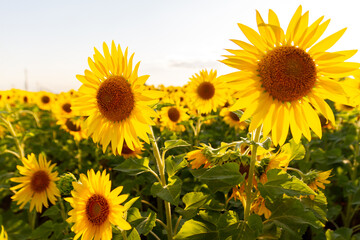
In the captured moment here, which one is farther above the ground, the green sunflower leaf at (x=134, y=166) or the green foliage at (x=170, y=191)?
the green sunflower leaf at (x=134, y=166)

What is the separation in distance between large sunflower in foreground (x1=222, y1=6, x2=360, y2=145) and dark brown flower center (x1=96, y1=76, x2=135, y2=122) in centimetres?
86

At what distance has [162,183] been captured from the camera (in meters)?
2.32

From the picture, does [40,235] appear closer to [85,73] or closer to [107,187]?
[107,187]

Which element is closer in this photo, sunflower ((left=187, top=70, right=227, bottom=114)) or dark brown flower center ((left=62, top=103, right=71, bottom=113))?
sunflower ((left=187, top=70, right=227, bottom=114))

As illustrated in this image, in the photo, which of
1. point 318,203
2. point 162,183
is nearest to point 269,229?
point 318,203

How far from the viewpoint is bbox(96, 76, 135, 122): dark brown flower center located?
2.23m

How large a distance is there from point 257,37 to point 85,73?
4.29ft

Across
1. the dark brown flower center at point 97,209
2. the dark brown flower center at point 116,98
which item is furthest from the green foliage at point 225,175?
the dark brown flower center at point 116,98

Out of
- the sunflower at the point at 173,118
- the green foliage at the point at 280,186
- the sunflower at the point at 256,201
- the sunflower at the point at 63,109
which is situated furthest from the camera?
the sunflower at the point at 63,109

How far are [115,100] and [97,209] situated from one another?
2.64 ft

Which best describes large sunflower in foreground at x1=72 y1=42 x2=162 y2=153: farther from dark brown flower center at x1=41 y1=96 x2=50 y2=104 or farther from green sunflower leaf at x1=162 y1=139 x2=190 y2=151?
dark brown flower center at x1=41 y1=96 x2=50 y2=104

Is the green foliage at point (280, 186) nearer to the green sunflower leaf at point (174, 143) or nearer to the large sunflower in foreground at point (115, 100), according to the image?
the green sunflower leaf at point (174, 143)

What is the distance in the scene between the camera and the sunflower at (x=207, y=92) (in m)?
5.75

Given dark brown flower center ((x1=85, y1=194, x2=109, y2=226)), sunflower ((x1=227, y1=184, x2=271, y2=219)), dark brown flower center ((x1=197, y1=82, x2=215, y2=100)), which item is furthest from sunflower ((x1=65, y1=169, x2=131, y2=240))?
dark brown flower center ((x1=197, y1=82, x2=215, y2=100))
